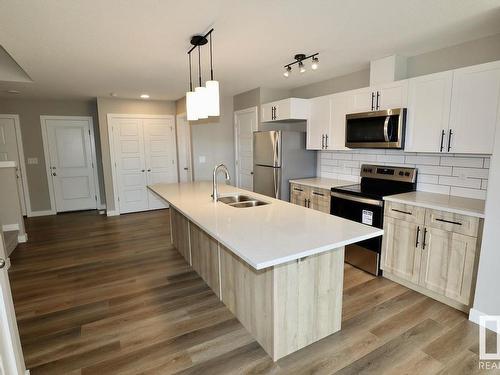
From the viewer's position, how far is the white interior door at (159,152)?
5.99 m

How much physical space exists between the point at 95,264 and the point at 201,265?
4.78 feet

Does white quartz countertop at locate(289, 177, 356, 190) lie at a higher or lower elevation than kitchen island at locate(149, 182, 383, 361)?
higher

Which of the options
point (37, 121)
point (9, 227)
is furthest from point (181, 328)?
point (37, 121)

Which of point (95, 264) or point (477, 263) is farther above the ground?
point (477, 263)

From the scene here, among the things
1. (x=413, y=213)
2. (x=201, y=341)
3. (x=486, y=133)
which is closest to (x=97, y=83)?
(x=201, y=341)

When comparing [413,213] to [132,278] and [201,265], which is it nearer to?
[201,265]

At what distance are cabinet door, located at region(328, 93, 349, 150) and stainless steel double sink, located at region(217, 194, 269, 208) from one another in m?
1.51

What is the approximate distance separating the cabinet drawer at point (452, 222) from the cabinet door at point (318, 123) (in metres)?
1.77

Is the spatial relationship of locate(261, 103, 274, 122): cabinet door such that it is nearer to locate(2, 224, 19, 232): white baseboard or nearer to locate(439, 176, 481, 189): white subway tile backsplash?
locate(439, 176, 481, 189): white subway tile backsplash

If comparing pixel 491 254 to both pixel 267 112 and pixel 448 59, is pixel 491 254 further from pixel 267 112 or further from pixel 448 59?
pixel 267 112

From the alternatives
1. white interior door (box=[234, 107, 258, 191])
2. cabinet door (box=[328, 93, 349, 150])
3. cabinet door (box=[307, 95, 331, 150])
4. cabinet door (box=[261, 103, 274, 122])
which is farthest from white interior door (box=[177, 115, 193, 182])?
cabinet door (box=[328, 93, 349, 150])

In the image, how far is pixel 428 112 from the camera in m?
2.73

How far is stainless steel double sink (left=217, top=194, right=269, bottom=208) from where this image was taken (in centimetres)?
292

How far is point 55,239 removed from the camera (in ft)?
14.5
